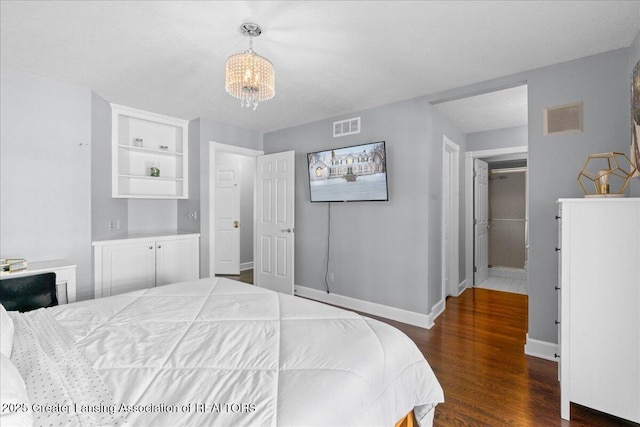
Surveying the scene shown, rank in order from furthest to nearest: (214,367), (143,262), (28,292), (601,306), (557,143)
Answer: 1. (143,262)
2. (557,143)
3. (28,292)
4. (601,306)
5. (214,367)

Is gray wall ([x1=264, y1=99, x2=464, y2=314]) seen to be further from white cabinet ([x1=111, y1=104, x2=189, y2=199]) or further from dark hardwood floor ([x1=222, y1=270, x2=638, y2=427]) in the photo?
white cabinet ([x1=111, y1=104, x2=189, y2=199])

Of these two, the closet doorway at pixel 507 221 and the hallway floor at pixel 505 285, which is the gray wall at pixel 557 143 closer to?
the hallway floor at pixel 505 285

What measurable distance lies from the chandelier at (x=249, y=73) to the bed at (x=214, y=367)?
1.32 meters

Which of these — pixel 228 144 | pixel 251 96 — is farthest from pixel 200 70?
pixel 228 144

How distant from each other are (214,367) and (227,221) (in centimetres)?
483

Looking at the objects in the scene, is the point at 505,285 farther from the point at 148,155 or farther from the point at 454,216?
the point at 148,155

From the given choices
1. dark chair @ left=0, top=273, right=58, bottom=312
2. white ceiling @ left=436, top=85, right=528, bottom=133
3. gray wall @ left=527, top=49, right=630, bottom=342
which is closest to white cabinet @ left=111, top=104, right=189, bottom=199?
dark chair @ left=0, top=273, right=58, bottom=312

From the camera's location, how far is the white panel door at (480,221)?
4832mm

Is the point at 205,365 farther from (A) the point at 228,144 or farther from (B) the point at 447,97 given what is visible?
(A) the point at 228,144

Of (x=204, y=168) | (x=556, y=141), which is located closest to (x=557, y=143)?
(x=556, y=141)

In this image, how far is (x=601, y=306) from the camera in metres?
1.80

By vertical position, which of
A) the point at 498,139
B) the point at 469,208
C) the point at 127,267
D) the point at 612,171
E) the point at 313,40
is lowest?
the point at 127,267

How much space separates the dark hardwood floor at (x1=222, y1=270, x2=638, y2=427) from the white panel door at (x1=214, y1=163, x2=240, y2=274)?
3453 mm

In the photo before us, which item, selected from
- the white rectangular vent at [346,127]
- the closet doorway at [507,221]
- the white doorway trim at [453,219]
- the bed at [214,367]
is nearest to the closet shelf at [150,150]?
the white rectangular vent at [346,127]
